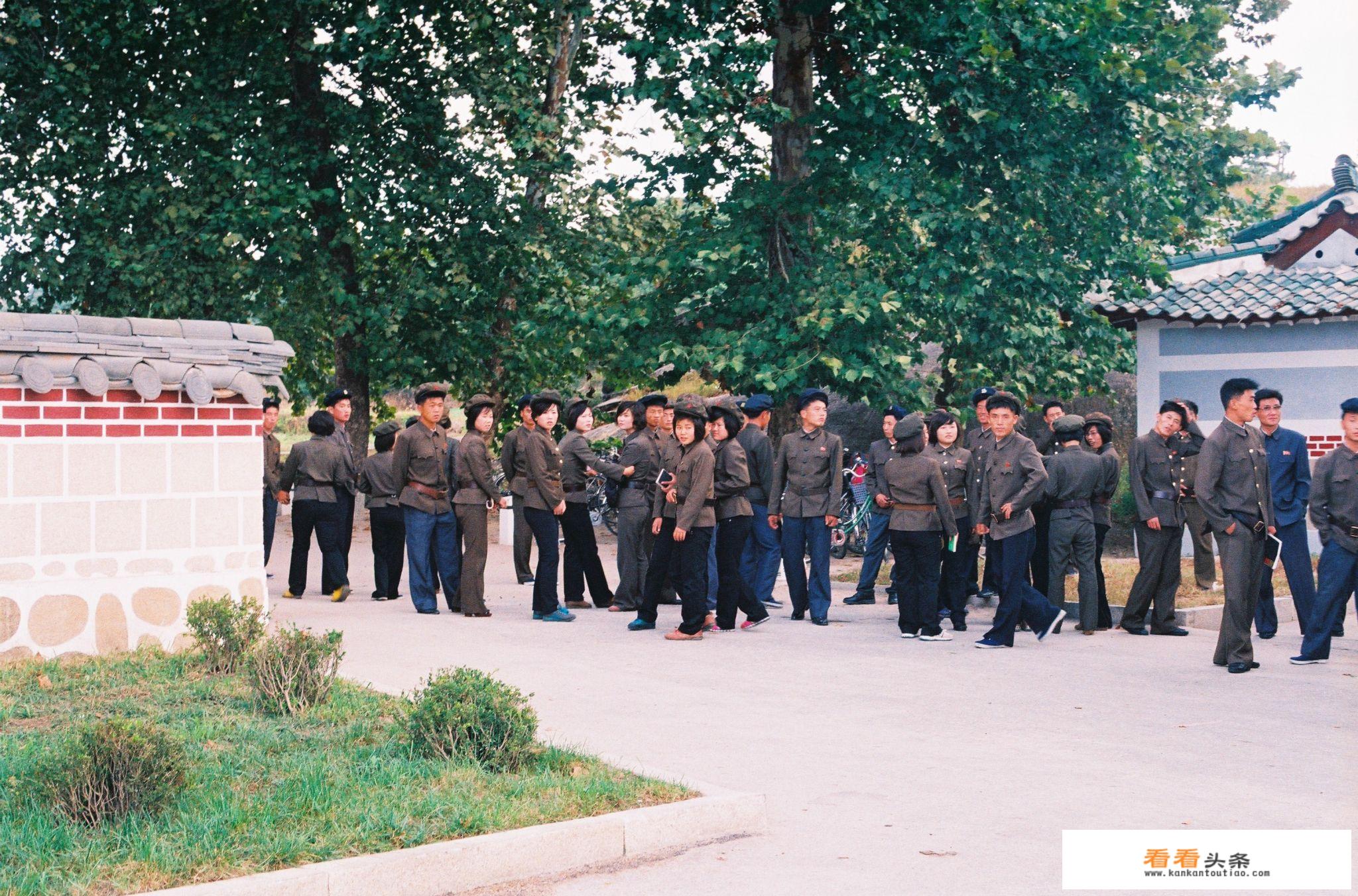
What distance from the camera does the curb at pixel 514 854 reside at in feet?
17.0

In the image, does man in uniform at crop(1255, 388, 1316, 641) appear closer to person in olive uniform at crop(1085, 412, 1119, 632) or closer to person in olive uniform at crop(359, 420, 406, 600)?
person in olive uniform at crop(1085, 412, 1119, 632)

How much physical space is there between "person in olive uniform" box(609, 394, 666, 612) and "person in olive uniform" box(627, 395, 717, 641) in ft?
4.48

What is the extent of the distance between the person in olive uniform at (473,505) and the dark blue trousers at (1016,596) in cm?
467

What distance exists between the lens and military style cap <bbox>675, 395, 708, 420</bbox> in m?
12.3

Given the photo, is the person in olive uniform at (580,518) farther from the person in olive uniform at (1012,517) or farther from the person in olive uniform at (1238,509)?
the person in olive uniform at (1238,509)

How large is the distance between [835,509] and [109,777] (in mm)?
8167

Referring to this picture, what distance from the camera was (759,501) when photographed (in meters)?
14.0

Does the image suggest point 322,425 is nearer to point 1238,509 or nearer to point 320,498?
point 320,498

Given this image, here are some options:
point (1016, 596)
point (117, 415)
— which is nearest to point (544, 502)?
point (117, 415)

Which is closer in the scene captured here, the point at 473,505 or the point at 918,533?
the point at 918,533

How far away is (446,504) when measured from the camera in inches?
551

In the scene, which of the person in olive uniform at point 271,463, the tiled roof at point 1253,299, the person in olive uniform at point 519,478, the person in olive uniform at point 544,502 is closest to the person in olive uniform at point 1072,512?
the person in olive uniform at point 544,502

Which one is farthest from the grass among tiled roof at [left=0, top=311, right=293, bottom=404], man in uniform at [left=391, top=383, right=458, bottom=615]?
man in uniform at [left=391, top=383, right=458, bottom=615]

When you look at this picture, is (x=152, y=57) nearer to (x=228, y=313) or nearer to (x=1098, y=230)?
(x=228, y=313)
